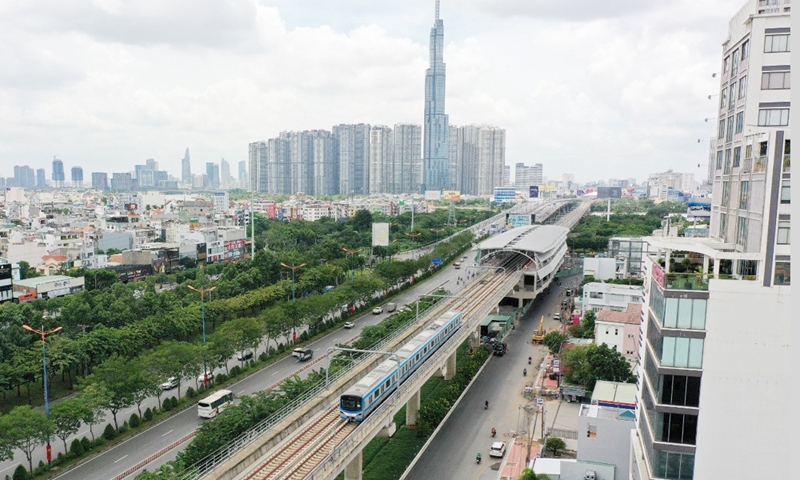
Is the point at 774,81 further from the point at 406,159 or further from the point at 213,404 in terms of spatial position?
the point at 406,159

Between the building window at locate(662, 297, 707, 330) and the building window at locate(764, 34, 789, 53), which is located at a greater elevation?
the building window at locate(764, 34, 789, 53)

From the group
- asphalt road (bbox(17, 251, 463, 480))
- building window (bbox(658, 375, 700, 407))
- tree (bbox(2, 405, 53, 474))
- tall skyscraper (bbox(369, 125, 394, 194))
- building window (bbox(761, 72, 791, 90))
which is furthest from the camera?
tall skyscraper (bbox(369, 125, 394, 194))

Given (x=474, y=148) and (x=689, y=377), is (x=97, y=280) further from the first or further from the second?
(x=474, y=148)

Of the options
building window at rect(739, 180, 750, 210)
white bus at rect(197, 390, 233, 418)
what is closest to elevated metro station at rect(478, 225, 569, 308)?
white bus at rect(197, 390, 233, 418)

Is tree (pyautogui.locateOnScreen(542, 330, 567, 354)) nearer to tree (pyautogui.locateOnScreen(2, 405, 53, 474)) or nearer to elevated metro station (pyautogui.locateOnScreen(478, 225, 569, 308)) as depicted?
elevated metro station (pyautogui.locateOnScreen(478, 225, 569, 308))

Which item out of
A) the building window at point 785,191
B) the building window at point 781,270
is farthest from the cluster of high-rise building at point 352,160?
the building window at point 781,270

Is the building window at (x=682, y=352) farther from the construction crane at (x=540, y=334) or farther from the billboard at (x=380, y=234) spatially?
the billboard at (x=380, y=234)
